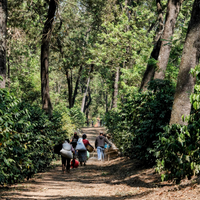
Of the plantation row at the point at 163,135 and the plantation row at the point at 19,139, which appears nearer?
the plantation row at the point at 163,135

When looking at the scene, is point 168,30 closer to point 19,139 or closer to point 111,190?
point 111,190

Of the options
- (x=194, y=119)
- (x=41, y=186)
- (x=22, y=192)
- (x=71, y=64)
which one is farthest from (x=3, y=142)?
(x=71, y=64)

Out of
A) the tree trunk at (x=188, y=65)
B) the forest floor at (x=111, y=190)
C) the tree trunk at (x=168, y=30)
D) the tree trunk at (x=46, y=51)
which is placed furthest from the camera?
the tree trunk at (x=46, y=51)

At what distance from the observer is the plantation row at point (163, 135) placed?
5.88m

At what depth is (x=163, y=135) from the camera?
7.12 metres

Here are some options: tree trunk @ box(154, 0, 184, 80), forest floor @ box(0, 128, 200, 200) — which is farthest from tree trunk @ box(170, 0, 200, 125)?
tree trunk @ box(154, 0, 184, 80)

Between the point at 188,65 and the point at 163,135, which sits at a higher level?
the point at 188,65

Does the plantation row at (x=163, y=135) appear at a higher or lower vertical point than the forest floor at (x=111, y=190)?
higher

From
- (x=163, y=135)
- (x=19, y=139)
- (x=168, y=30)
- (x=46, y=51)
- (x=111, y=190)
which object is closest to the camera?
(x=163, y=135)

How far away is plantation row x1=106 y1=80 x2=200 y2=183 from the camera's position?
5875 millimetres

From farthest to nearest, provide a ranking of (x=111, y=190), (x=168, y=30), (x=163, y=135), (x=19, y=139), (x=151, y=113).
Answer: (x=168, y=30) → (x=151, y=113) → (x=111, y=190) → (x=19, y=139) → (x=163, y=135)

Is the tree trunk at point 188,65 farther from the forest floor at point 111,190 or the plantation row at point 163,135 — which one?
the forest floor at point 111,190

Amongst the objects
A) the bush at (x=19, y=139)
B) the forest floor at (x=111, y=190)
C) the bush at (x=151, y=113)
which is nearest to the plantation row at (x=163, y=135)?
the bush at (x=151, y=113)

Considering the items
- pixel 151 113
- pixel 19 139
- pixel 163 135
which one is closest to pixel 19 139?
pixel 19 139
